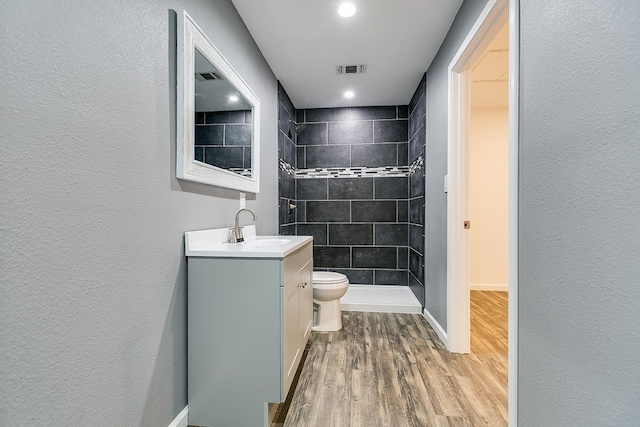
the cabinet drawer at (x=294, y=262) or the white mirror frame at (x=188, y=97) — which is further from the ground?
the white mirror frame at (x=188, y=97)

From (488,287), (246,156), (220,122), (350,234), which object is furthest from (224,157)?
(488,287)

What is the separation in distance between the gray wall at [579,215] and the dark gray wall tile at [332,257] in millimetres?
2726

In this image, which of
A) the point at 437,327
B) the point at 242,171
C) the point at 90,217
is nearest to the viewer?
the point at 90,217

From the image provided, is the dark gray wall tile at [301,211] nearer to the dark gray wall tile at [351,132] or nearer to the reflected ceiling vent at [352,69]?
the dark gray wall tile at [351,132]

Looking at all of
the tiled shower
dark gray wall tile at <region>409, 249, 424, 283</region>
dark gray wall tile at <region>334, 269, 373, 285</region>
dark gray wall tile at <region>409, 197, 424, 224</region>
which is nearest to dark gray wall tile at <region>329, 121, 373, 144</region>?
the tiled shower

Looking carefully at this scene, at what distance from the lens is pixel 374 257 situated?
12.8ft

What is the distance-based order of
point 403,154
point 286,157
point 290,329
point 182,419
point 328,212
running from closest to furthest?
point 182,419
point 290,329
point 286,157
point 403,154
point 328,212

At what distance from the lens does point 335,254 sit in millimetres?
3951

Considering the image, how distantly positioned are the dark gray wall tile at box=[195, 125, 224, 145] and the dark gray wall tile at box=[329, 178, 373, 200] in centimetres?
227

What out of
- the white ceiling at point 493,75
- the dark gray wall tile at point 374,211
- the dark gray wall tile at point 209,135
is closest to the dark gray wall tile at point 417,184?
the dark gray wall tile at point 374,211

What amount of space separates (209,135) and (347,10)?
4.16 ft

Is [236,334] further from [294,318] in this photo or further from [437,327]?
[437,327]

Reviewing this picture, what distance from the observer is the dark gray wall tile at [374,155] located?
387 centimetres

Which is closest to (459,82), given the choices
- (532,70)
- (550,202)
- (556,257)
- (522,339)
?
(532,70)
